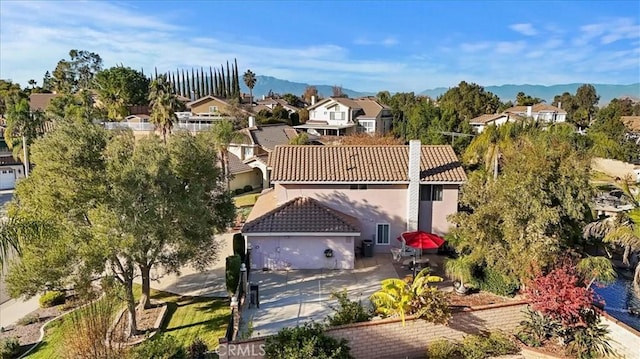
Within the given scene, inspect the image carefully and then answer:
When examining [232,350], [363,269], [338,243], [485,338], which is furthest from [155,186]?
[485,338]

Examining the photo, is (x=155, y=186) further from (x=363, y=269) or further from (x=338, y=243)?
(x=363, y=269)

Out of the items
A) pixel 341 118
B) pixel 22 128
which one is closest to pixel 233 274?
pixel 22 128

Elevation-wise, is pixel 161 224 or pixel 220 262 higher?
pixel 161 224

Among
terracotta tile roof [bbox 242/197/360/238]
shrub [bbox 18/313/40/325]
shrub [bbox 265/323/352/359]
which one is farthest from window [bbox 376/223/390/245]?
shrub [bbox 18/313/40/325]

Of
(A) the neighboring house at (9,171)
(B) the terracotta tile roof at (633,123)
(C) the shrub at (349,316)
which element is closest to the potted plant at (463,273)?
(C) the shrub at (349,316)

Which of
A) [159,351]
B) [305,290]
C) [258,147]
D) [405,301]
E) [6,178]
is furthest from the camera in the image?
[6,178]

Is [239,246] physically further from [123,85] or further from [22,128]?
[123,85]
